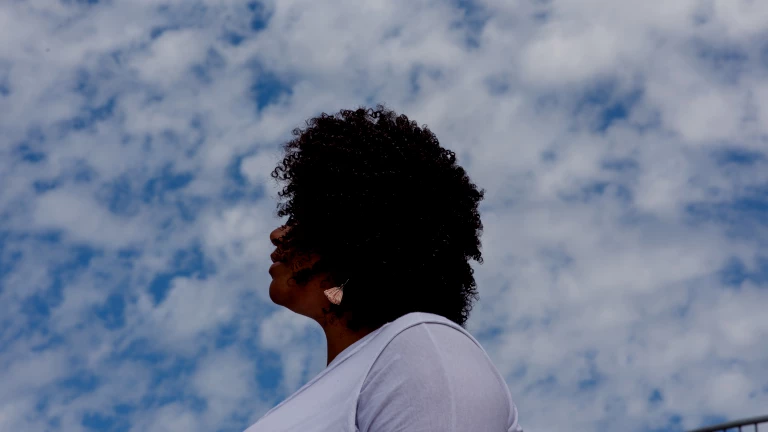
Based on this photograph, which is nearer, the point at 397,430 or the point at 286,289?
the point at 397,430

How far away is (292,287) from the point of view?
2.67m

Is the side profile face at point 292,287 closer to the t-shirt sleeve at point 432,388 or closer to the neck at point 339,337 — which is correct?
the neck at point 339,337

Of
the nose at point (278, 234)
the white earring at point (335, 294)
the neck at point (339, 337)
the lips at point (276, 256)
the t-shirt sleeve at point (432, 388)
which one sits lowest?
the t-shirt sleeve at point (432, 388)

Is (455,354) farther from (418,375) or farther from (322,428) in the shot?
(322,428)

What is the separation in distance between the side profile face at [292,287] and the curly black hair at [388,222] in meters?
0.03

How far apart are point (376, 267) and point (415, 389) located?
0.59 m

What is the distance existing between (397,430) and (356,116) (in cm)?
117

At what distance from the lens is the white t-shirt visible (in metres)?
1.93

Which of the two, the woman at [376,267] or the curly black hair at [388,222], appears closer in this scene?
the woman at [376,267]

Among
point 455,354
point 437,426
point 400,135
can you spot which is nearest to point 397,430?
point 437,426

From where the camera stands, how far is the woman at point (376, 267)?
2035 mm

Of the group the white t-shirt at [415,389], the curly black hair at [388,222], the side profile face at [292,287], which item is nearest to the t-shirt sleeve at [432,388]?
the white t-shirt at [415,389]

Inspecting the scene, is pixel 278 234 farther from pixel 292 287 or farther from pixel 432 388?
pixel 432 388

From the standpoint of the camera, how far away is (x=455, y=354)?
202 centimetres
